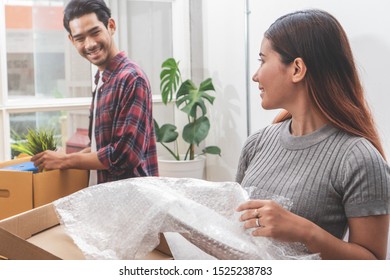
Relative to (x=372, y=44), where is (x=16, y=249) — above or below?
below

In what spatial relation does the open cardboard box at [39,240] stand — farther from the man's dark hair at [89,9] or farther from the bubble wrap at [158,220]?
the man's dark hair at [89,9]

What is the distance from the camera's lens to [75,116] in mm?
3115

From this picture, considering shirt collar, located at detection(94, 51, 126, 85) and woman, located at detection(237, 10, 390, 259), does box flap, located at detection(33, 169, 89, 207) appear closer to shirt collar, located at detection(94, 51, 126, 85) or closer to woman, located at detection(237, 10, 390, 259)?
shirt collar, located at detection(94, 51, 126, 85)

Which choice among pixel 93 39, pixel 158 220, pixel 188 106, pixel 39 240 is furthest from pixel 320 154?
pixel 188 106

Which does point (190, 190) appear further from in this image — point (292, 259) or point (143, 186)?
point (292, 259)

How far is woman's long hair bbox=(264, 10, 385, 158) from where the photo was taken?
3.04ft

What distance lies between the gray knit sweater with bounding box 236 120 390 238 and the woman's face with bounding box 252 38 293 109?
3.3 inches

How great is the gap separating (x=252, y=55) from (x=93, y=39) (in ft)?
4.67

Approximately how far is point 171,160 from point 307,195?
2.41m

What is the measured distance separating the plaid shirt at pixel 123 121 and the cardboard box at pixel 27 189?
0.14 metres

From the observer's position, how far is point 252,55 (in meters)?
2.86

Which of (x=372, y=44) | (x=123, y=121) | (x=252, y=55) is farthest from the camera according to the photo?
(x=252, y=55)

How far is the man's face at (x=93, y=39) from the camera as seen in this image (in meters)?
1.58

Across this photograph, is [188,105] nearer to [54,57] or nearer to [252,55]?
[252,55]
